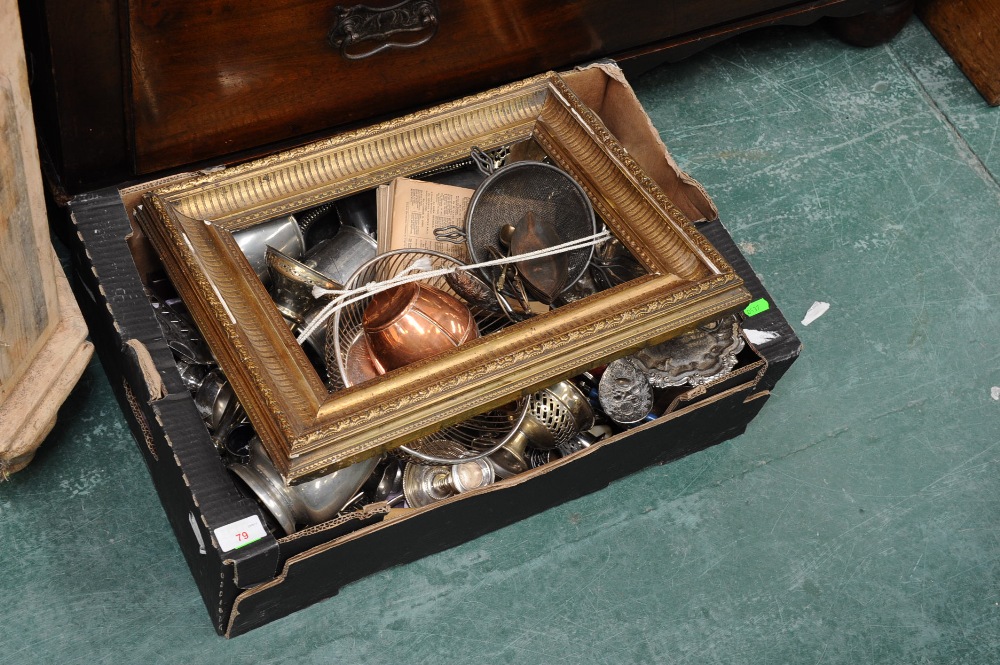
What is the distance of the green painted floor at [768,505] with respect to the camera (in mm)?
2104

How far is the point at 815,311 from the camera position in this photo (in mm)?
2668

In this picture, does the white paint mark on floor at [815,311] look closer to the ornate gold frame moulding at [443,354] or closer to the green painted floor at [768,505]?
the green painted floor at [768,505]

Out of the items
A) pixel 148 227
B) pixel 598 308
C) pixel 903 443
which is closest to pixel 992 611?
pixel 903 443

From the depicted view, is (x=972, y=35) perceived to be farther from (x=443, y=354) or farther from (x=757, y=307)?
(x=443, y=354)

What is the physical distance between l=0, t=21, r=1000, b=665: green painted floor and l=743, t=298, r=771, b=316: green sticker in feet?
1.16

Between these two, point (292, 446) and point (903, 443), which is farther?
point (903, 443)

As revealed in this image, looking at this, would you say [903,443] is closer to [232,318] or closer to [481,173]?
[481,173]

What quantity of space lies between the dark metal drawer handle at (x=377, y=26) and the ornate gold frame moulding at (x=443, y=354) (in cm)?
15

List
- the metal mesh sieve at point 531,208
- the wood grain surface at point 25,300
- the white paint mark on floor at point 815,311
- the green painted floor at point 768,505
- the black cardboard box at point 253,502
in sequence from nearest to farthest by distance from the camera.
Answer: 1. the wood grain surface at point 25,300
2. the black cardboard box at point 253,502
3. the green painted floor at point 768,505
4. the metal mesh sieve at point 531,208
5. the white paint mark on floor at point 815,311

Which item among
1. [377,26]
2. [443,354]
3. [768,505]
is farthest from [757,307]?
[377,26]

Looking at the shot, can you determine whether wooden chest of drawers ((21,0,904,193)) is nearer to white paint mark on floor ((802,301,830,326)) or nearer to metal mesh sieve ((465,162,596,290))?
metal mesh sieve ((465,162,596,290))

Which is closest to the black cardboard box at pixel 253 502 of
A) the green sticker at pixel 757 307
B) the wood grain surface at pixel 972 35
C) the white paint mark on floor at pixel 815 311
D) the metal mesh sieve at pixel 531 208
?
the green sticker at pixel 757 307

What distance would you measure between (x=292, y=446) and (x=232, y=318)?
0.89 feet

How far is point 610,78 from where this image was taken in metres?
2.47
